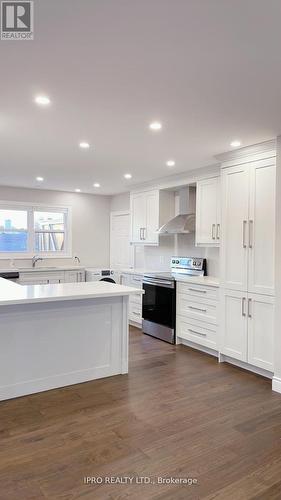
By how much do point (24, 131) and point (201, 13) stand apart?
A: 217 cm

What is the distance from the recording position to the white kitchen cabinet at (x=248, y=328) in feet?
11.7

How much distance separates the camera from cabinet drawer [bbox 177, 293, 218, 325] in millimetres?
4316

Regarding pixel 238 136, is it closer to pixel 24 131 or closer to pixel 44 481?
pixel 24 131

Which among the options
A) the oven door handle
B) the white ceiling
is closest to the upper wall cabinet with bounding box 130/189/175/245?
the oven door handle

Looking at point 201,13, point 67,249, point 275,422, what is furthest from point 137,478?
point 67,249

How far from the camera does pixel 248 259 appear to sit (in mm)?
3775

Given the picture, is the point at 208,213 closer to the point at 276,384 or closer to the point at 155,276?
the point at 155,276

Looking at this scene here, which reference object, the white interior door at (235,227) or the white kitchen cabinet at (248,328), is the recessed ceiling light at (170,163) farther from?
the white kitchen cabinet at (248,328)

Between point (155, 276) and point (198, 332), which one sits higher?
point (155, 276)

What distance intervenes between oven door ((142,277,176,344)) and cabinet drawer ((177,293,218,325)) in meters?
0.14

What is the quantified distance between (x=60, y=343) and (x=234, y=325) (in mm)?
1970

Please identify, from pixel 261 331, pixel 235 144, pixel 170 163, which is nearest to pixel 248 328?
pixel 261 331

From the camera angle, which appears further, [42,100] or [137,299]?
[137,299]

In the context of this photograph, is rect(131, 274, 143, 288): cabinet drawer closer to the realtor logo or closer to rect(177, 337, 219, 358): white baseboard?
rect(177, 337, 219, 358): white baseboard
